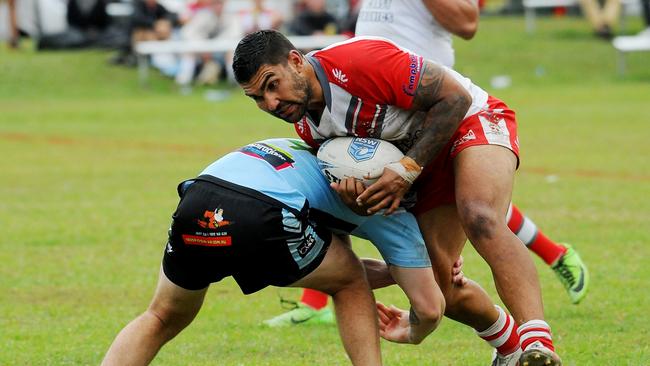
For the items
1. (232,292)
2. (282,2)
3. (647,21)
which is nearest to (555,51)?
(647,21)

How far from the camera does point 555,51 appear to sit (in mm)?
25375

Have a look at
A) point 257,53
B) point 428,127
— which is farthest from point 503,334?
point 257,53

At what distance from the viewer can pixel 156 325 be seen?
4801 mm

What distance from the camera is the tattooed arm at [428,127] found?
4.74m

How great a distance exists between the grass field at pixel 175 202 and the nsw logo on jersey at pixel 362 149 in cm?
139

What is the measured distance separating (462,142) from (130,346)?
5.58ft

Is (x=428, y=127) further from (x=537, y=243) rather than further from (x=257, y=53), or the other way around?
(x=537, y=243)

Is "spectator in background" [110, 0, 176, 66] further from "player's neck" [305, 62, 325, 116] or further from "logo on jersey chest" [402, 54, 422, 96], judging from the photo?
"logo on jersey chest" [402, 54, 422, 96]

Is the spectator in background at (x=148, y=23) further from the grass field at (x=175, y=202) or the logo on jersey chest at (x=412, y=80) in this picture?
the logo on jersey chest at (x=412, y=80)

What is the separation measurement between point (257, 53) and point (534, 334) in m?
1.62

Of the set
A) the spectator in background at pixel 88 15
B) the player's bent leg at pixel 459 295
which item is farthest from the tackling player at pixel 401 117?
the spectator in background at pixel 88 15

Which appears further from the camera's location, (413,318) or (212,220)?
(413,318)

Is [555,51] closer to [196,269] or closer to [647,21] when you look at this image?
[647,21]

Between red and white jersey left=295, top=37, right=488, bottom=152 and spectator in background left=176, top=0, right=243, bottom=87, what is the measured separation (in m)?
18.7
